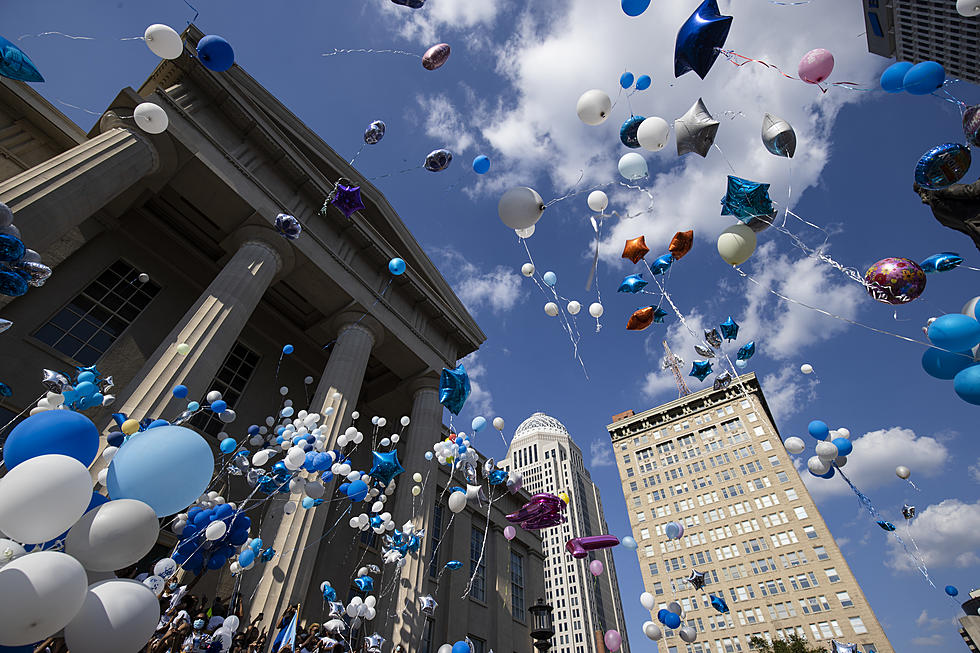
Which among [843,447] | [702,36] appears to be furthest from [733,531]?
[702,36]

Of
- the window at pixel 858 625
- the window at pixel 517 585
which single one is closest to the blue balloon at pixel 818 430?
the window at pixel 517 585

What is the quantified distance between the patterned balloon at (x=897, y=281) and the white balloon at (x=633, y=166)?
4.38 metres

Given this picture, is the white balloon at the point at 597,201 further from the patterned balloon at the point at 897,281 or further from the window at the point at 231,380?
the window at the point at 231,380

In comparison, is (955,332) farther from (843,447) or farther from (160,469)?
(160,469)

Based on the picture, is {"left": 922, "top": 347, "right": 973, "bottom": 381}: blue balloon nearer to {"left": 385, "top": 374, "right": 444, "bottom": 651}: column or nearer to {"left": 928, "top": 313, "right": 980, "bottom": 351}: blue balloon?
{"left": 928, "top": 313, "right": 980, "bottom": 351}: blue balloon

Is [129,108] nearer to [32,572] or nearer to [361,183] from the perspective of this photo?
[361,183]

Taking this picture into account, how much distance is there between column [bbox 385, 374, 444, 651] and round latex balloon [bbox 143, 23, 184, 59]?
38.4 feet

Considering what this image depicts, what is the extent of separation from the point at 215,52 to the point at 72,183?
4.01m

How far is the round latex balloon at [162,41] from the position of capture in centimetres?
714

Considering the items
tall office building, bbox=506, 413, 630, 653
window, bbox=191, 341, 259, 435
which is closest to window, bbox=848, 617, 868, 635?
tall office building, bbox=506, 413, 630, 653

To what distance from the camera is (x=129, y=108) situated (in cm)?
1021

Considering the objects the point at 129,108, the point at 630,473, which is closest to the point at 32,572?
the point at 129,108

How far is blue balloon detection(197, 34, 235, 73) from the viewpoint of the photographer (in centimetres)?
712

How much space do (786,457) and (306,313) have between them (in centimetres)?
6033
